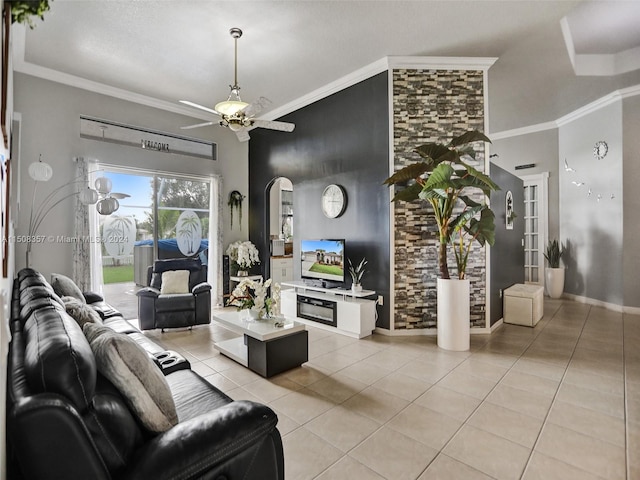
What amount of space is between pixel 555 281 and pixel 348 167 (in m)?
4.79

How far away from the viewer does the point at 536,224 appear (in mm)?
6926

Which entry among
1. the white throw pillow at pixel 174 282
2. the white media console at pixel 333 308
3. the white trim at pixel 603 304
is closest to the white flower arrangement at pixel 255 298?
the white media console at pixel 333 308

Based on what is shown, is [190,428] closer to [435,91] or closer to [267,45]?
[267,45]

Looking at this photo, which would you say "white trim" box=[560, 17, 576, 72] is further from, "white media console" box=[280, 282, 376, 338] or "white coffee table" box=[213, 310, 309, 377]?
"white coffee table" box=[213, 310, 309, 377]

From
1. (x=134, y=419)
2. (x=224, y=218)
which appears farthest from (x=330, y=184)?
(x=134, y=419)

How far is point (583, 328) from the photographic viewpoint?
4.43 meters

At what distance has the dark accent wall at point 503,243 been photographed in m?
4.47

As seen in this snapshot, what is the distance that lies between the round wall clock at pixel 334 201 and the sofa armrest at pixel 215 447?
3593 millimetres

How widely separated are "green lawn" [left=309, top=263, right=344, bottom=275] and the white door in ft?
15.9

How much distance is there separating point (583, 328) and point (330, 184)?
156 inches

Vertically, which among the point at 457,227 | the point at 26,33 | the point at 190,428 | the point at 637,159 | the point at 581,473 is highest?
the point at 26,33

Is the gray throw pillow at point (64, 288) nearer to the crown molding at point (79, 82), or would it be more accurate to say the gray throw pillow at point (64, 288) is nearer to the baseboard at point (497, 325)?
the crown molding at point (79, 82)

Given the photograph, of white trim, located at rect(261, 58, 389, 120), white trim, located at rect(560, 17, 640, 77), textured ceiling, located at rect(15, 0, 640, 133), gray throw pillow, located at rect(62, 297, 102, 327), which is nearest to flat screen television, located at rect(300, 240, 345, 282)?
white trim, located at rect(261, 58, 389, 120)

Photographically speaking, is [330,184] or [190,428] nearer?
[190,428]
